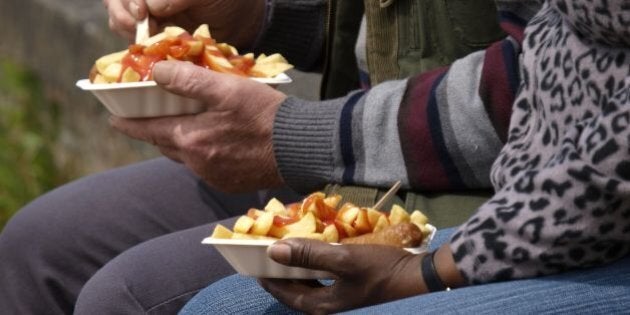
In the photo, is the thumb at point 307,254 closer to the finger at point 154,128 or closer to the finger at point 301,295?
the finger at point 301,295

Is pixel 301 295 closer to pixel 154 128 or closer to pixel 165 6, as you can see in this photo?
pixel 154 128

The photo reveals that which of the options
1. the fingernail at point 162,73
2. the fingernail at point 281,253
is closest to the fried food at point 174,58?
the fingernail at point 162,73

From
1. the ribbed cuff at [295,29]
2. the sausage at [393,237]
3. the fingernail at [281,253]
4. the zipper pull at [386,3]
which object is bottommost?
the sausage at [393,237]

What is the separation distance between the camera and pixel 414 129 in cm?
193

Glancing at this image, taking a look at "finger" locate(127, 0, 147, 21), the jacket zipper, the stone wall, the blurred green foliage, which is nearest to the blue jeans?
the jacket zipper

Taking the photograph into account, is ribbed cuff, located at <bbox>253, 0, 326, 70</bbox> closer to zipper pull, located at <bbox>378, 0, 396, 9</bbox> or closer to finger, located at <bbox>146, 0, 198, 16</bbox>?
finger, located at <bbox>146, 0, 198, 16</bbox>

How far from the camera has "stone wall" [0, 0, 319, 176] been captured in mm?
4410

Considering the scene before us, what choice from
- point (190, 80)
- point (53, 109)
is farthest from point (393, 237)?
point (53, 109)

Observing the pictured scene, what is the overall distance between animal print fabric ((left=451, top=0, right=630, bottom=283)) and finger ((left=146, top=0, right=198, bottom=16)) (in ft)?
2.73

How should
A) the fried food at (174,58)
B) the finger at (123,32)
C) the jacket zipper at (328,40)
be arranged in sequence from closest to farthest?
the fried food at (174,58)
the jacket zipper at (328,40)
the finger at (123,32)

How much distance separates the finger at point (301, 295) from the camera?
1638 millimetres

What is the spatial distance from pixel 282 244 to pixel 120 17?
876mm

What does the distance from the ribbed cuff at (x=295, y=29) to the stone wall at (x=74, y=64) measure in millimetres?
1634

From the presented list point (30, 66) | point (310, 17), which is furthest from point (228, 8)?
point (30, 66)
